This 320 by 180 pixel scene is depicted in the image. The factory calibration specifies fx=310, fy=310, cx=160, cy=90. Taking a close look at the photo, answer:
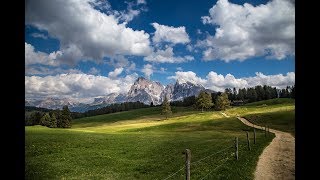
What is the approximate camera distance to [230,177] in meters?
21.2

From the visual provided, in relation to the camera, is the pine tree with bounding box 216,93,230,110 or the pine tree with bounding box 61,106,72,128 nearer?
the pine tree with bounding box 61,106,72,128

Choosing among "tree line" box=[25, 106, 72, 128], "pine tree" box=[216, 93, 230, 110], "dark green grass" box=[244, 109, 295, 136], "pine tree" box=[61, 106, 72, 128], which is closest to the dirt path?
"dark green grass" box=[244, 109, 295, 136]

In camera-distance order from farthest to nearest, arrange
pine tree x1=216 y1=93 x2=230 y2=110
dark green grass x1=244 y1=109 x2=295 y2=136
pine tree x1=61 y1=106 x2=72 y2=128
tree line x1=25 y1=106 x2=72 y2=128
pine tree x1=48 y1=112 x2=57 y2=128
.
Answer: pine tree x1=216 y1=93 x2=230 y2=110 → pine tree x1=48 y1=112 x2=57 y2=128 → tree line x1=25 y1=106 x2=72 y2=128 → pine tree x1=61 y1=106 x2=72 y2=128 → dark green grass x1=244 y1=109 x2=295 y2=136

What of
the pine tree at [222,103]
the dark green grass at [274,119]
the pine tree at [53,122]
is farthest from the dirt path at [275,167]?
the pine tree at [53,122]

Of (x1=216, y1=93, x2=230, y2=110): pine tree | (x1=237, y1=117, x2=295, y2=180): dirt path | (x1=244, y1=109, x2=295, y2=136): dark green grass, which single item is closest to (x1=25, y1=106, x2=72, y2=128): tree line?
(x1=216, y1=93, x2=230, y2=110): pine tree

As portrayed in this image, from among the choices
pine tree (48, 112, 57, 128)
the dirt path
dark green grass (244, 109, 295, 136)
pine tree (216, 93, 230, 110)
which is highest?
pine tree (216, 93, 230, 110)

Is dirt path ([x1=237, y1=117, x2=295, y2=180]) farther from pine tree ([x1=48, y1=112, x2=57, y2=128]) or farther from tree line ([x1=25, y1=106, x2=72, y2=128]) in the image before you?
pine tree ([x1=48, y1=112, x2=57, y2=128])

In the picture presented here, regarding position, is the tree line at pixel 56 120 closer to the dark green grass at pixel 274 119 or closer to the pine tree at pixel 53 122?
the pine tree at pixel 53 122

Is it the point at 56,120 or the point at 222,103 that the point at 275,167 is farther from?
the point at 56,120

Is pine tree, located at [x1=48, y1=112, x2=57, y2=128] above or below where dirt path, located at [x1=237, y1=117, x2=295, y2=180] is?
below

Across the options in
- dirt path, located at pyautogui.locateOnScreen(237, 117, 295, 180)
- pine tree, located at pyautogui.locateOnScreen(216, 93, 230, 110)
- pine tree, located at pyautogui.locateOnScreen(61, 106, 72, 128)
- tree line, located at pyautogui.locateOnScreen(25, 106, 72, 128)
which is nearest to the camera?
dirt path, located at pyautogui.locateOnScreen(237, 117, 295, 180)
